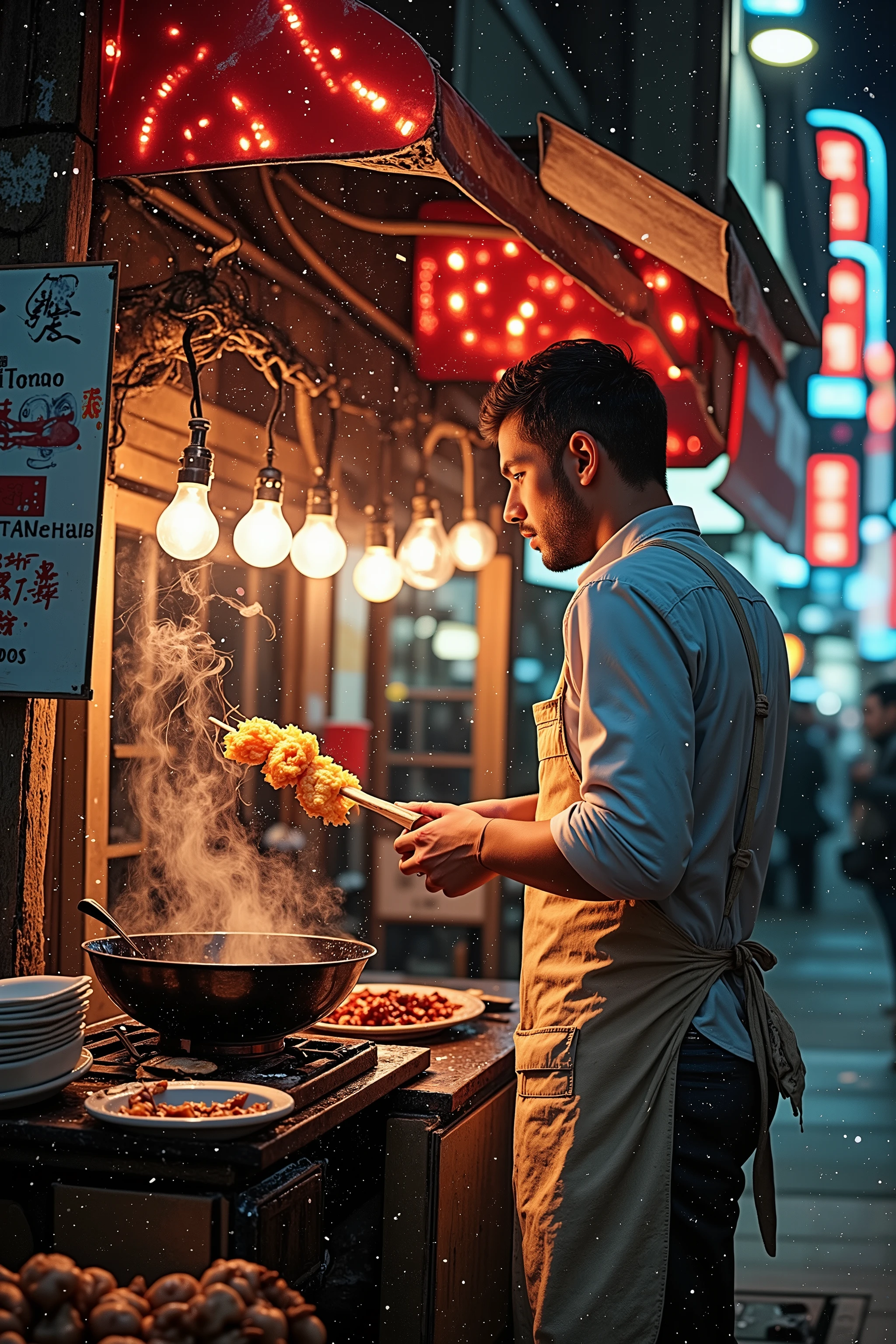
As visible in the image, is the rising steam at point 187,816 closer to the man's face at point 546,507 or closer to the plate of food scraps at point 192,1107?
the plate of food scraps at point 192,1107

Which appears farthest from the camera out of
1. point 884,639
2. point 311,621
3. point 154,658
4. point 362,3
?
point 884,639

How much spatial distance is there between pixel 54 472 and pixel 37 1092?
133cm

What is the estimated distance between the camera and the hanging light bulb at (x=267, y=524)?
3.78m

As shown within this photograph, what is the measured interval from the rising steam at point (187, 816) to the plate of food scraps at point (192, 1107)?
1.02 metres

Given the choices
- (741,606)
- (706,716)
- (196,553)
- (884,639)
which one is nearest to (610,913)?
(706,716)

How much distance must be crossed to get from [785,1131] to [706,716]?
18.9ft

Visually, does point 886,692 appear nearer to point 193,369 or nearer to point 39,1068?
point 193,369

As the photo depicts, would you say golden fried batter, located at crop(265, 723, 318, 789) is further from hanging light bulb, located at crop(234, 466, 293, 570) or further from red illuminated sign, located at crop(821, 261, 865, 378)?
red illuminated sign, located at crop(821, 261, 865, 378)

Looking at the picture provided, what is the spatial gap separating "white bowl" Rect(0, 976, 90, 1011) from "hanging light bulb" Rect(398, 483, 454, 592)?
2835 millimetres

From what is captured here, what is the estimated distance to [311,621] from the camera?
22.7 ft

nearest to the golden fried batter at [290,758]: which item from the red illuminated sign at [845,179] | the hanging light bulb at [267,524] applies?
the hanging light bulb at [267,524]

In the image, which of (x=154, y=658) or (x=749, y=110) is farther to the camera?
(x=749, y=110)

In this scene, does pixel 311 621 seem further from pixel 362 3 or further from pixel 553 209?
pixel 362 3

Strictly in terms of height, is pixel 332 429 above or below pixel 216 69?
below
